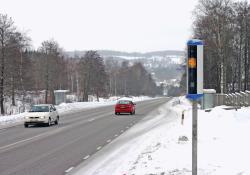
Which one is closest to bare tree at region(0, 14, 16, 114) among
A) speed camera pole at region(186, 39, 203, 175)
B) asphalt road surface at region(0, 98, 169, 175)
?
asphalt road surface at region(0, 98, 169, 175)

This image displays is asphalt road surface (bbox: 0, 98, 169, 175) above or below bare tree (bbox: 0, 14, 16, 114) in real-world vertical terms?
below

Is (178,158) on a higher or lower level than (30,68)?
lower

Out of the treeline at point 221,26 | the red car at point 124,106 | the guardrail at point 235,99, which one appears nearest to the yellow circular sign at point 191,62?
the guardrail at point 235,99

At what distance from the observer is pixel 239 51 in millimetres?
76125

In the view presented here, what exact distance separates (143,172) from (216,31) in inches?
1947

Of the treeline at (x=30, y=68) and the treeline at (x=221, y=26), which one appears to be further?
the treeline at (x=221, y=26)

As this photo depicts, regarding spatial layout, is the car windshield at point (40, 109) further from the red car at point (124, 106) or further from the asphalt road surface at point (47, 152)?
the red car at point (124, 106)

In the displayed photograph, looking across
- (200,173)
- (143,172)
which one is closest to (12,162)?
(143,172)

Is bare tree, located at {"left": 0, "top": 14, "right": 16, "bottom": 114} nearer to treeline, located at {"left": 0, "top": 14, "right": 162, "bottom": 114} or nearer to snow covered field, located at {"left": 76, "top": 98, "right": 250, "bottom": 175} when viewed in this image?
treeline, located at {"left": 0, "top": 14, "right": 162, "bottom": 114}

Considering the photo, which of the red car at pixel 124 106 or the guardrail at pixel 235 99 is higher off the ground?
the guardrail at pixel 235 99

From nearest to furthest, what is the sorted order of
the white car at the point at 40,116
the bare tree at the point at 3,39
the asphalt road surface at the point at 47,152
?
the asphalt road surface at the point at 47,152 < the white car at the point at 40,116 < the bare tree at the point at 3,39

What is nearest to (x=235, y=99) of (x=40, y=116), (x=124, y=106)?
(x=124, y=106)

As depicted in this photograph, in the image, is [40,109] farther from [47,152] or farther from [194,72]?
[194,72]

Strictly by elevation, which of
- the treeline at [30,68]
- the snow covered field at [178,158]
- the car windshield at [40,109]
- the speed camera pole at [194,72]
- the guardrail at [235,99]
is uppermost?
the treeline at [30,68]
